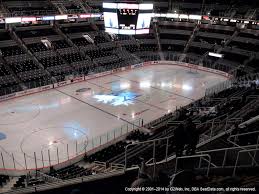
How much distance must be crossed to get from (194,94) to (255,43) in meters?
19.5

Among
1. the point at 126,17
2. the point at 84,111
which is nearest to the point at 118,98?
the point at 84,111

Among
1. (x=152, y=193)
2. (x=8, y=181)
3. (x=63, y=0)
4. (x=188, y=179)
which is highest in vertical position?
(x=63, y=0)

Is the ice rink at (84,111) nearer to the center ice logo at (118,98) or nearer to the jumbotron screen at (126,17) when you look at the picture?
the center ice logo at (118,98)

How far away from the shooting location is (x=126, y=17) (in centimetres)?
3044

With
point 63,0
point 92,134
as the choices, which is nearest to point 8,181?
point 92,134

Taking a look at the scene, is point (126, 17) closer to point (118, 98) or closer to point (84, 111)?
point (118, 98)

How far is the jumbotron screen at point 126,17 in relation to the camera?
30.0m

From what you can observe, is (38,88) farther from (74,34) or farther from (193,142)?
(193,142)

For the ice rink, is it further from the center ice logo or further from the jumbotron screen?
the jumbotron screen

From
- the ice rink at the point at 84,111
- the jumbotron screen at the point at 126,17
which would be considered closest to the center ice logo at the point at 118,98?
the ice rink at the point at 84,111

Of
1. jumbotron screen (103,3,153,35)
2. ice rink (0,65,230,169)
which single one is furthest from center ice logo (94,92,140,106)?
jumbotron screen (103,3,153,35)

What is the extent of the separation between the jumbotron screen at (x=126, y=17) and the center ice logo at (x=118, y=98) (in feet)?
22.0

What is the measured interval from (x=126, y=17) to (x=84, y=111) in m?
11.2

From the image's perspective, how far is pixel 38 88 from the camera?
3250 centimetres
